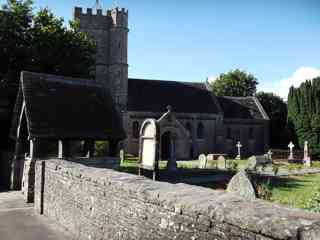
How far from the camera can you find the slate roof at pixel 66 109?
56.7 ft

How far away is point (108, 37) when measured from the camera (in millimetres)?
48844

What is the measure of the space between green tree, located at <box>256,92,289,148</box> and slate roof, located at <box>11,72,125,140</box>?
34763 mm

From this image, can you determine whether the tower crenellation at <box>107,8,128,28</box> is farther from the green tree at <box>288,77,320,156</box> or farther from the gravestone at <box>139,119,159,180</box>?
the gravestone at <box>139,119,159,180</box>

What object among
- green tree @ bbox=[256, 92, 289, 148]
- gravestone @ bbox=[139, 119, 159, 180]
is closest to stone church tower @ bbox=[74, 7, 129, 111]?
green tree @ bbox=[256, 92, 289, 148]

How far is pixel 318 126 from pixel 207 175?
2627cm

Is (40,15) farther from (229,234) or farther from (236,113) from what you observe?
(236,113)

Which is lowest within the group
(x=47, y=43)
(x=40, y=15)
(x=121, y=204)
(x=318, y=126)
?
(x=121, y=204)

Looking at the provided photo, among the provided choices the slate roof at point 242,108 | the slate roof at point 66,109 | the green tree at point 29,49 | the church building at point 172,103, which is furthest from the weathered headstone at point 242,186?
the slate roof at point 242,108

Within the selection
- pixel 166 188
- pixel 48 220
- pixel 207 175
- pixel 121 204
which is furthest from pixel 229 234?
pixel 207 175

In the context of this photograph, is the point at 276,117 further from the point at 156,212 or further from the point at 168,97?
the point at 156,212

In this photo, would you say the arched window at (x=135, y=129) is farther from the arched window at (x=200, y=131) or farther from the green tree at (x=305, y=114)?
the green tree at (x=305, y=114)

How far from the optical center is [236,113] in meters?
50.1

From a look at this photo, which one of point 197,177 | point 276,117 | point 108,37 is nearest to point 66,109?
point 197,177

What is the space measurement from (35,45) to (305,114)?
3366 centimetres
